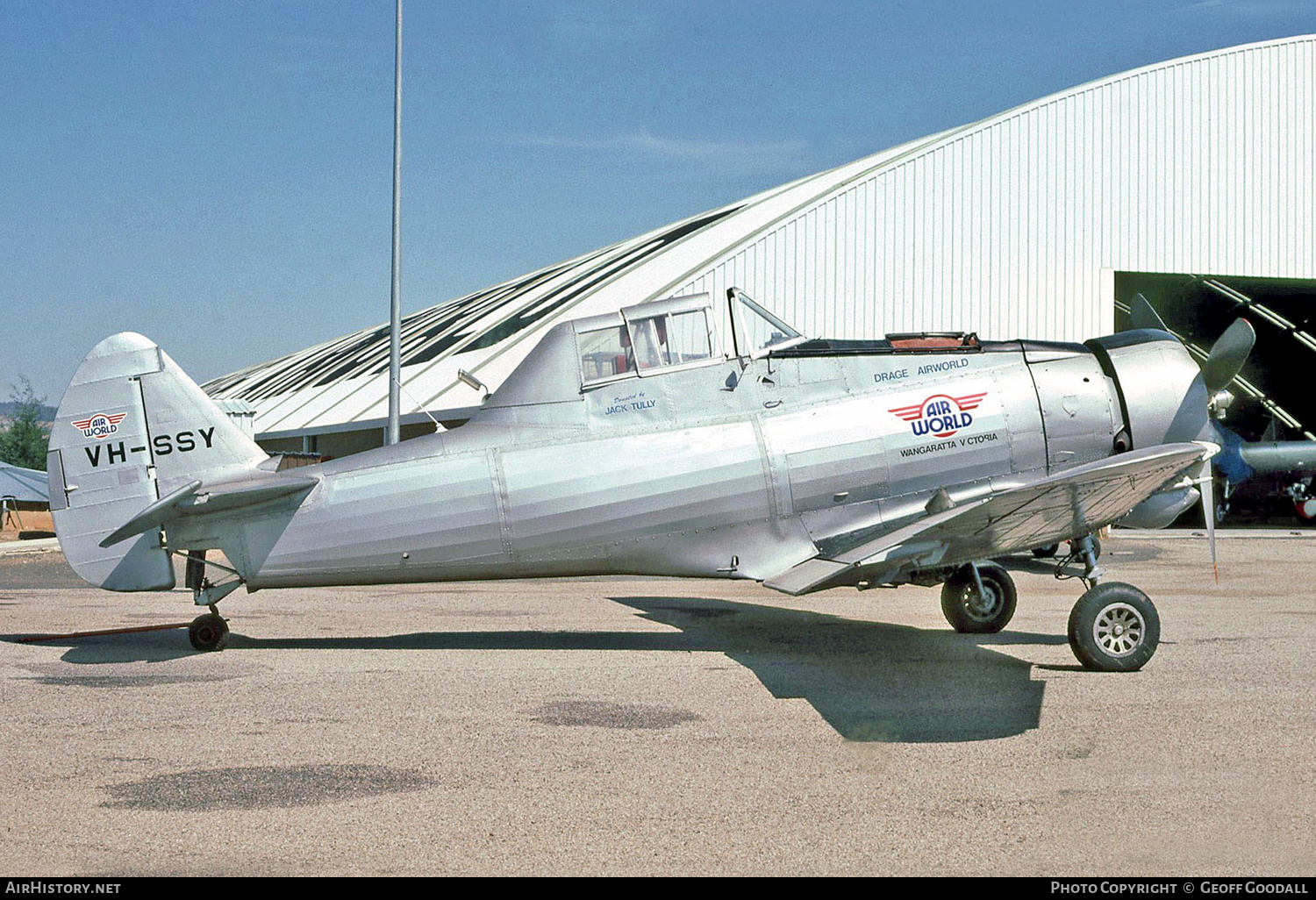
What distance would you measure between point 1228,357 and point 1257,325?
29.7 m

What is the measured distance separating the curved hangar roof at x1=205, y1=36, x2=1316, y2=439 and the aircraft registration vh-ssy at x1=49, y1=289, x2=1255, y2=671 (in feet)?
53.1

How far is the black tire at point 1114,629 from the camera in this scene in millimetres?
8453

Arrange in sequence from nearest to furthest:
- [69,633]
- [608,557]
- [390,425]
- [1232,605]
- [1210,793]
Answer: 1. [1210,793]
2. [608,557]
3. [69,633]
4. [1232,605]
5. [390,425]

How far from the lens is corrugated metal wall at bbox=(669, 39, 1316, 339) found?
88.6 feet

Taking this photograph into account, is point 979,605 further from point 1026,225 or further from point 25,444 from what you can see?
point 25,444

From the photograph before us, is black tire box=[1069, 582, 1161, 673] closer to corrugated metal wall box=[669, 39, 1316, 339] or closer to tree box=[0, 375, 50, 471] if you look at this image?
corrugated metal wall box=[669, 39, 1316, 339]

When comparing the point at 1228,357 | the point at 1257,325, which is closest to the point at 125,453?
the point at 1228,357

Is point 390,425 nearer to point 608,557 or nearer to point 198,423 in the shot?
point 198,423

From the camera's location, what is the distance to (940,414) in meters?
9.34

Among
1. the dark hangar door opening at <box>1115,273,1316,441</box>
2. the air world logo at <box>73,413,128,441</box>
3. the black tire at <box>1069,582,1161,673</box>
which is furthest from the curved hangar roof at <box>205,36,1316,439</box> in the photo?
the black tire at <box>1069,582,1161,673</box>

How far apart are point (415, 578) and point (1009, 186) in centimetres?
2280

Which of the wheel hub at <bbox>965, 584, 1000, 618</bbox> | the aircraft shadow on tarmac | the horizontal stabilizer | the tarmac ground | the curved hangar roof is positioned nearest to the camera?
the tarmac ground

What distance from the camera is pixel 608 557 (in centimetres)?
925

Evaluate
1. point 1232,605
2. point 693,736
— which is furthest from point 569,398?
point 1232,605
